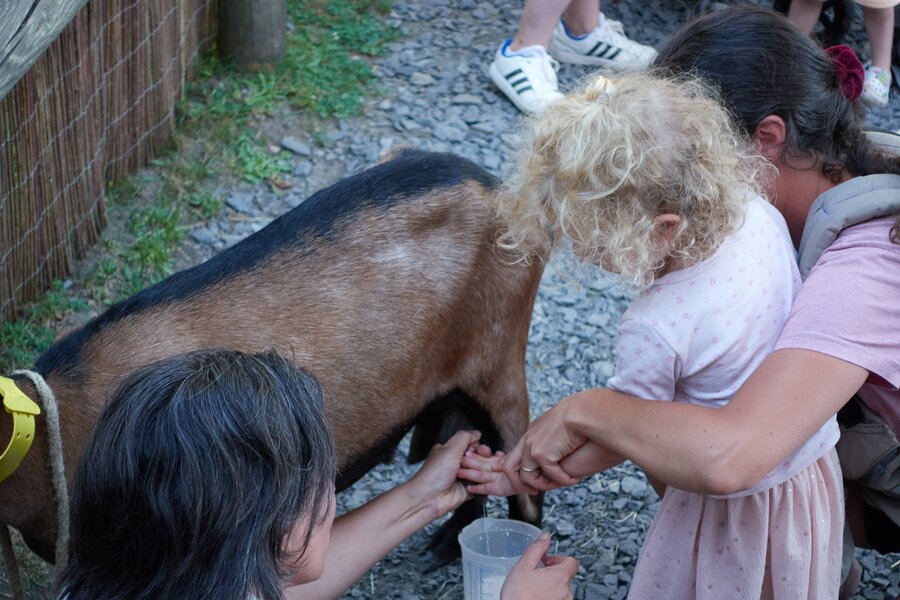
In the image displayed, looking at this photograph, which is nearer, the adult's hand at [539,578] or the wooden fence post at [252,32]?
the adult's hand at [539,578]

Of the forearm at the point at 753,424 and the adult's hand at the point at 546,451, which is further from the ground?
the forearm at the point at 753,424

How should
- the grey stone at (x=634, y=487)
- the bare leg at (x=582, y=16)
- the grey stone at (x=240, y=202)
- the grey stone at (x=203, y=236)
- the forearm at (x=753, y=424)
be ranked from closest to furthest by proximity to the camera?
the forearm at (x=753, y=424), the grey stone at (x=634, y=487), the grey stone at (x=203, y=236), the grey stone at (x=240, y=202), the bare leg at (x=582, y=16)

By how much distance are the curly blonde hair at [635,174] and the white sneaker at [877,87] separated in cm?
457

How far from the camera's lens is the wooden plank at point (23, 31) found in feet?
8.88

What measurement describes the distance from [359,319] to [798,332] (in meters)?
1.23

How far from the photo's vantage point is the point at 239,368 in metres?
1.78

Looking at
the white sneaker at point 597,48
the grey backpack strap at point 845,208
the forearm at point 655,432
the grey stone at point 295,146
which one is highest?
the grey backpack strap at point 845,208

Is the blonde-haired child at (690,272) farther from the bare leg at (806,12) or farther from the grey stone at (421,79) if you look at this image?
the bare leg at (806,12)

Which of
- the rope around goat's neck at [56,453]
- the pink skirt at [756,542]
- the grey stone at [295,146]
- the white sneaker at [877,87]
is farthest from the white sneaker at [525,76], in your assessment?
the rope around goat's neck at [56,453]

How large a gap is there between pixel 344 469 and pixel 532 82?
125 inches

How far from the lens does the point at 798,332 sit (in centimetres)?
214

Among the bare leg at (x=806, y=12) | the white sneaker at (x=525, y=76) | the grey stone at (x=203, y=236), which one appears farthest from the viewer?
the bare leg at (x=806, y=12)

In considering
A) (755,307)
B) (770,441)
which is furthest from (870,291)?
(770,441)

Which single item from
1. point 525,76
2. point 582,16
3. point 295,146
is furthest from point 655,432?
point 582,16
